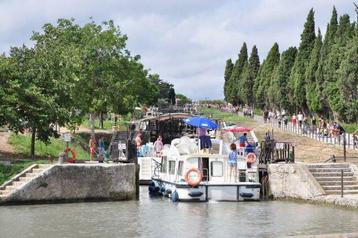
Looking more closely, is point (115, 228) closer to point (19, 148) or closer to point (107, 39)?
point (19, 148)

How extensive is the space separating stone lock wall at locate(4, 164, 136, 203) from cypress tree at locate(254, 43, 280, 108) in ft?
225

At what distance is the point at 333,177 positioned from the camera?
33312 millimetres

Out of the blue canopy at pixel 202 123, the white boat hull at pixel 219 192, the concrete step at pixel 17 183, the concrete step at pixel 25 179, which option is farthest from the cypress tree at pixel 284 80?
the concrete step at pixel 17 183

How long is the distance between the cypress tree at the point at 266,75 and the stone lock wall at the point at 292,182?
66.1m

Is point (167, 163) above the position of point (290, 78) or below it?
below

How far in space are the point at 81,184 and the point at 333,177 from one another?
12091 millimetres

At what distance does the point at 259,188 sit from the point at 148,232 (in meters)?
11.3

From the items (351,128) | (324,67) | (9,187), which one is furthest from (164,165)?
(324,67)

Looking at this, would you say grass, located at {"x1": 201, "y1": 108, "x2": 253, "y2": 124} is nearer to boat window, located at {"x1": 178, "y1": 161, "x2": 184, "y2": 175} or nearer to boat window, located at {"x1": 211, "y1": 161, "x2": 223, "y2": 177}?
boat window, located at {"x1": 178, "y1": 161, "x2": 184, "y2": 175}

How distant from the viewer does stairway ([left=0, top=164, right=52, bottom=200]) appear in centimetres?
3063

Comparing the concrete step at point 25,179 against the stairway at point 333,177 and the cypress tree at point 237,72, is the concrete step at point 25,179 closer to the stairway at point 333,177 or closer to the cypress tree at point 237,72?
the stairway at point 333,177

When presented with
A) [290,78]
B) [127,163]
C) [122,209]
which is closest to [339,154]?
A: [127,163]

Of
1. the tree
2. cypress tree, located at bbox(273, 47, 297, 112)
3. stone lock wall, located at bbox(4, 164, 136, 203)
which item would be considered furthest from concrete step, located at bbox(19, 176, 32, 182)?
the tree

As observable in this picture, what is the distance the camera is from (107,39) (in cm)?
5925
